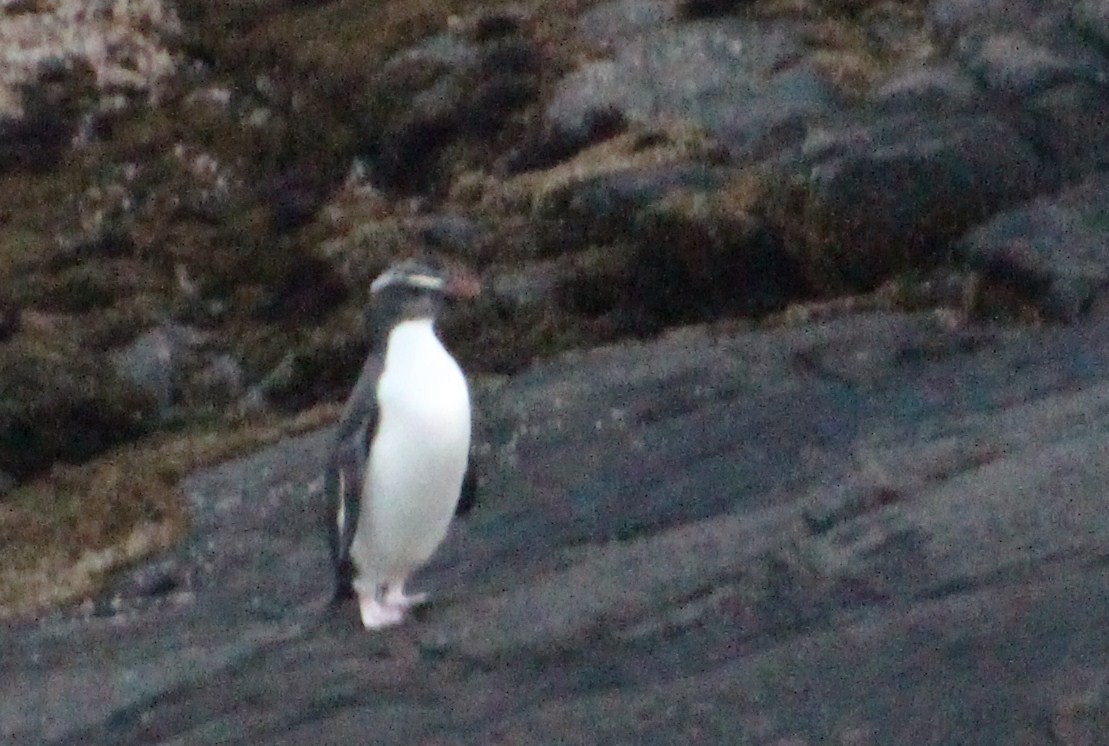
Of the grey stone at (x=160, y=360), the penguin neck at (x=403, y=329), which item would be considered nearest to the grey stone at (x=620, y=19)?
the grey stone at (x=160, y=360)

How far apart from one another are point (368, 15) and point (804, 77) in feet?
20.6

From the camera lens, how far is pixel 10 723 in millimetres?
10195

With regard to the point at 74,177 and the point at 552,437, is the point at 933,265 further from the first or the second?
the point at 74,177

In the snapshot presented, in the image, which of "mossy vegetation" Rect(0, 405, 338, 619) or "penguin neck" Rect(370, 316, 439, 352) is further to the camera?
"mossy vegetation" Rect(0, 405, 338, 619)

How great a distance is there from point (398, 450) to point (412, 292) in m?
0.89

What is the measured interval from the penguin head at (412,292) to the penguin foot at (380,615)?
149 centimetres

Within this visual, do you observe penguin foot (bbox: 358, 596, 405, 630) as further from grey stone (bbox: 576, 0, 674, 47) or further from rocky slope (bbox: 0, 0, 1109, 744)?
grey stone (bbox: 576, 0, 674, 47)

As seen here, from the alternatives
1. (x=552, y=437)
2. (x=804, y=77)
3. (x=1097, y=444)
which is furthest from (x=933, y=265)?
(x=1097, y=444)

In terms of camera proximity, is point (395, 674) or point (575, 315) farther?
point (575, 315)

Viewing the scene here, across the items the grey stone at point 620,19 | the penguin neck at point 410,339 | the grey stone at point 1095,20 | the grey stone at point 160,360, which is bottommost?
the grey stone at point 160,360

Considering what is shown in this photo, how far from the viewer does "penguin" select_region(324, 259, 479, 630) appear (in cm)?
997

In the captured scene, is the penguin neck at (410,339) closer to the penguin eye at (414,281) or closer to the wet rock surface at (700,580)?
the penguin eye at (414,281)

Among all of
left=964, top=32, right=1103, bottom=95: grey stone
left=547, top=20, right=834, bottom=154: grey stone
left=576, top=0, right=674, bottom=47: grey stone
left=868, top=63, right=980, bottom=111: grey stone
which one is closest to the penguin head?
left=547, top=20, right=834, bottom=154: grey stone

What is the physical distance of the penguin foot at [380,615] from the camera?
32.6ft
